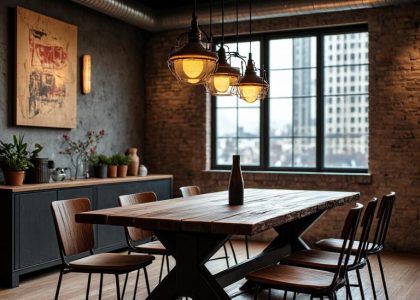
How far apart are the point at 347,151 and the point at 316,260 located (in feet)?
12.8

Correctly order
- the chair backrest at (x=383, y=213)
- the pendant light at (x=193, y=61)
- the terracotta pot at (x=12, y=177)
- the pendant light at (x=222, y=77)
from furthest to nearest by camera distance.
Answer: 1. the terracotta pot at (x=12, y=177)
2. the pendant light at (x=222, y=77)
3. the chair backrest at (x=383, y=213)
4. the pendant light at (x=193, y=61)

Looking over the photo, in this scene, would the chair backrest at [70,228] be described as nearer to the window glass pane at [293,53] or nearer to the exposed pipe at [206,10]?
the exposed pipe at [206,10]

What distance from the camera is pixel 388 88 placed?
23.5 ft

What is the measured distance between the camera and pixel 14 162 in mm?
5684

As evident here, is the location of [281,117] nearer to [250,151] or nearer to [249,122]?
[249,122]

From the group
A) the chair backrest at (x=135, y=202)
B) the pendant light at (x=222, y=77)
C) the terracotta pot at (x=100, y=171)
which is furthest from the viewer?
the terracotta pot at (x=100, y=171)

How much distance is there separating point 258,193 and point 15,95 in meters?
3.03

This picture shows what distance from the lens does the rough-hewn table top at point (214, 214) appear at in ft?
10.6

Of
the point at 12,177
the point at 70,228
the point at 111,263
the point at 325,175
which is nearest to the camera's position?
the point at 111,263

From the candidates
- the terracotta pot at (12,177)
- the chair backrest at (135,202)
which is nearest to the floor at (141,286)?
the chair backrest at (135,202)

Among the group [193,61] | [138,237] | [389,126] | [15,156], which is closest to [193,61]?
[193,61]

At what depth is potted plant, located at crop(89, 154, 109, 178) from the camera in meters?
7.13

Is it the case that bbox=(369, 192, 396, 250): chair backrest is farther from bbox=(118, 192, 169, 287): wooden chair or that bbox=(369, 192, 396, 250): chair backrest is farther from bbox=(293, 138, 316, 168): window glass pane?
bbox=(293, 138, 316, 168): window glass pane

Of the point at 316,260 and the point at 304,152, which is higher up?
the point at 304,152
